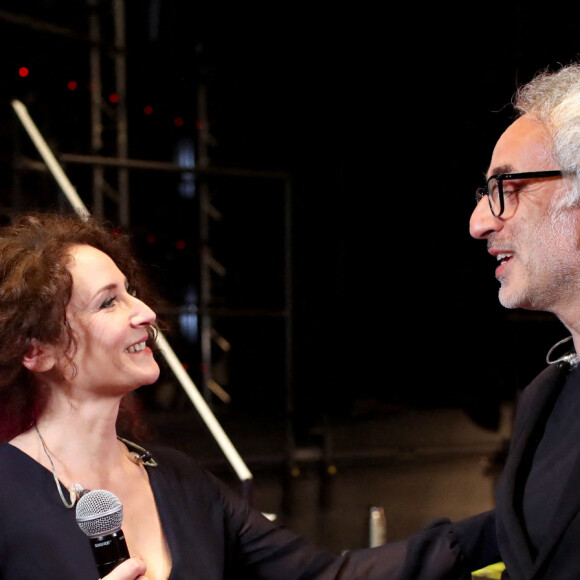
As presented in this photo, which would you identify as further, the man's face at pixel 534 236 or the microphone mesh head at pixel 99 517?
the man's face at pixel 534 236

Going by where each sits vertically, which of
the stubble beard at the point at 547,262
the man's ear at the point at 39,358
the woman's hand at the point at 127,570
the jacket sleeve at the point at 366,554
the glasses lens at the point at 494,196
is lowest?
the jacket sleeve at the point at 366,554

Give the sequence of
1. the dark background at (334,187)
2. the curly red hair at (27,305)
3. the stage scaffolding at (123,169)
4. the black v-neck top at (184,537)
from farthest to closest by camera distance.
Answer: the dark background at (334,187)
the stage scaffolding at (123,169)
the curly red hair at (27,305)
the black v-neck top at (184,537)

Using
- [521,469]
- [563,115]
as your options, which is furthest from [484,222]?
[521,469]

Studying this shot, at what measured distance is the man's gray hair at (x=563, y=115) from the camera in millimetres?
1576

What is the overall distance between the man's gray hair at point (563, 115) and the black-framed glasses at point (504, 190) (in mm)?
41

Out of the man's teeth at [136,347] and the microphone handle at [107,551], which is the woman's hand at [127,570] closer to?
the microphone handle at [107,551]

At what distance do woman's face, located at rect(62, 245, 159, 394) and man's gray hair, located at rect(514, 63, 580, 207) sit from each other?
0.93m

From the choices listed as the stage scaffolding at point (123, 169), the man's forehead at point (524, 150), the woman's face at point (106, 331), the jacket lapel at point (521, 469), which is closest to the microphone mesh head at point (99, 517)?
the woman's face at point (106, 331)

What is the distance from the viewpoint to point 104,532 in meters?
1.33

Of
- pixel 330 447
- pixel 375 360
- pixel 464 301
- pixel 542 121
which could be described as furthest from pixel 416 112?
→ pixel 542 121

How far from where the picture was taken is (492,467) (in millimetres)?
6652

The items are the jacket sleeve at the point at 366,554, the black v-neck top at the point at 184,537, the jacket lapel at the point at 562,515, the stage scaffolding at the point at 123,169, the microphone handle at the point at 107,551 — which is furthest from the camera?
the stage scaffolding at the point at 123,169

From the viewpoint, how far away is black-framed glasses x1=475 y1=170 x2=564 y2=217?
1.61 metres

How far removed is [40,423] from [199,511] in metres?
0.41
